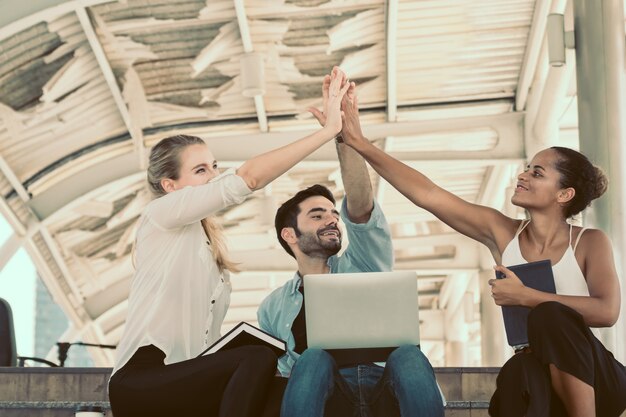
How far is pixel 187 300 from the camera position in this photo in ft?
10.7

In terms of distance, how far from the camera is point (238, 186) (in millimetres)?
3178

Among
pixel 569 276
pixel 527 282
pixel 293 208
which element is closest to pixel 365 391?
pixel 527 282

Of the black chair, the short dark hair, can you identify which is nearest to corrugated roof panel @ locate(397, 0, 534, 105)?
the black chair

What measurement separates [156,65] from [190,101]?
96 cm

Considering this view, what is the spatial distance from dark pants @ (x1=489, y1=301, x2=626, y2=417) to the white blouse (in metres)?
0.92

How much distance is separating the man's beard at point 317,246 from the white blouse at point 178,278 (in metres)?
0.97

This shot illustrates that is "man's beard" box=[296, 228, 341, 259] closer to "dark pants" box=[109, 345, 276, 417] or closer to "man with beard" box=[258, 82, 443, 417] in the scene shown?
"man with beard" box=[258, 82, 443, 417]

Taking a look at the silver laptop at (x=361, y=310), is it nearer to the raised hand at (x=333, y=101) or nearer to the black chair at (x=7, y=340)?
the raised hand at (x=333, y=101)

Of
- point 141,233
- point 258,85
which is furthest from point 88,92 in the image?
point 141,233

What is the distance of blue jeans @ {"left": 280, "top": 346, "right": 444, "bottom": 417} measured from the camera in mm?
3230

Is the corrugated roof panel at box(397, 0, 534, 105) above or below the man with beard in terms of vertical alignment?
above

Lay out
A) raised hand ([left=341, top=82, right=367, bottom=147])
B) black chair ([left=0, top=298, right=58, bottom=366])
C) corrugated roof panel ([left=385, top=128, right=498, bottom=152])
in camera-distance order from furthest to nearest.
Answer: corrugated roof panel ([left=385, top=128, right=498, bottom=152]) < black chair ([left=0, top=298, right=58, bottom=366]) < raised hand ([left=341, top=82, right=367, bottom=147])

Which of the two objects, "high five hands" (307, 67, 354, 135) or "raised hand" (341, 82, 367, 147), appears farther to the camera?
"raised hand" (341, 82, 367, 147)

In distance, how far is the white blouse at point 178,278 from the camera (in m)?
3.20
